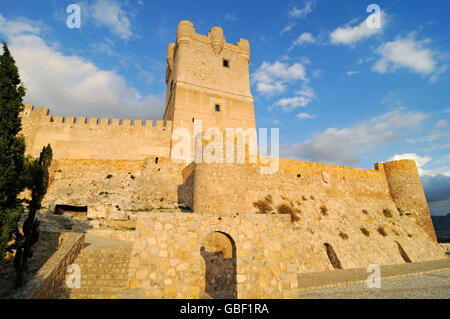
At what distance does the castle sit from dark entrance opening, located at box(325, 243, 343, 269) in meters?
0.08

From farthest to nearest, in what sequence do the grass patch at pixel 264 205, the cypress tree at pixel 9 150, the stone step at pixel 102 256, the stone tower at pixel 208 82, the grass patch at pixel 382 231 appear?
the stone tower at pixel 208 82
the grass patch at pixel 382 231
the grass patch at pixel 264 205
the stone step at pixel 102 256
the cypress tree at pixel 9 150

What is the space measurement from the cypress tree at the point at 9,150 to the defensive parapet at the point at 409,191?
2777 centimetres

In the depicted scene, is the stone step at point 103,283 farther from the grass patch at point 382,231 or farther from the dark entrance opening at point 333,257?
the grass patch at point 382,231

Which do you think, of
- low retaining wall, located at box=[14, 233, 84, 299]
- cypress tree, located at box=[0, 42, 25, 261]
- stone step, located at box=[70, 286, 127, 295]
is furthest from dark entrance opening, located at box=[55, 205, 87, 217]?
stone step, located at box=[70, 286, 127, 295]

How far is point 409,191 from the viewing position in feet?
73.2

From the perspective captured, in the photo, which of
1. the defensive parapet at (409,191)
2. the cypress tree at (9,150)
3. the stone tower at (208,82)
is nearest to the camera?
the cypress tree at (9,150)

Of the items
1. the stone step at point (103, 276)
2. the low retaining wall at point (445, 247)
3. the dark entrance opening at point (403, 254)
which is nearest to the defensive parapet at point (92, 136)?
the stone step at point (103, 276)

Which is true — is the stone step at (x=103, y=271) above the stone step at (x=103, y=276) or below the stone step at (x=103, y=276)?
above

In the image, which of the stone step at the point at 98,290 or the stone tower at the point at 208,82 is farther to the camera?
the stone tower at the point at 208,82

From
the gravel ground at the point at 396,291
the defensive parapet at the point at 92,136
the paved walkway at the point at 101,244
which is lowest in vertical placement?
the gravel ground at the point at 396,291

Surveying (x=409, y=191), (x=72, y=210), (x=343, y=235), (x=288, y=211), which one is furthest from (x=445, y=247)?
(x=72, y=210)

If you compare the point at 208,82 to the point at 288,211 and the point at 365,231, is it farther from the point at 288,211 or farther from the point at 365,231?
the point at 365,231

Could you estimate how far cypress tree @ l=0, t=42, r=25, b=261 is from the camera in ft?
21.5

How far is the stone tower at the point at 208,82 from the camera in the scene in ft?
78.3
